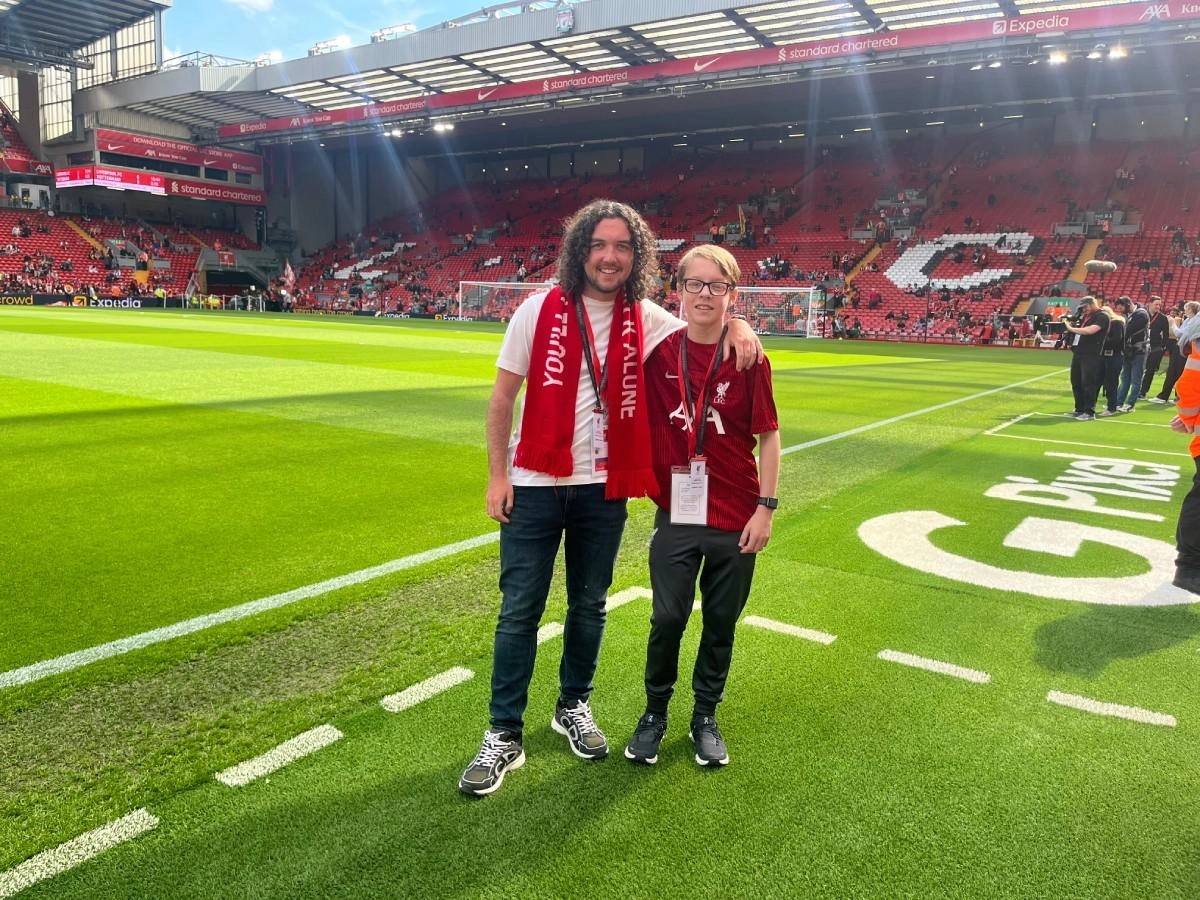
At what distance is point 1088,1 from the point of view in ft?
98.0

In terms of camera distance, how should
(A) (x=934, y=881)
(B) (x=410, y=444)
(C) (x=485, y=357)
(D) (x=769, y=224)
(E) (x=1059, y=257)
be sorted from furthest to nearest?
(D) (x=769, y=224) → (E) (x=1059, y=257) → (C) (x=485, y=357) → (B) (x=410, y=444) → (A) (x=934, y=881)

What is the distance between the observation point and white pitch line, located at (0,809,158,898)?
2.29m

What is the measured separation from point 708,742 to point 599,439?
3.80 ft

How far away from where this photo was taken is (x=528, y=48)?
39.0 metres

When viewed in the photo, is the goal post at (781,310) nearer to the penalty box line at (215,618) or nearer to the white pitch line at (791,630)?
the penalty box line at (215,618)

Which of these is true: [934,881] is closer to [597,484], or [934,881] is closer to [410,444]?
[597,484]

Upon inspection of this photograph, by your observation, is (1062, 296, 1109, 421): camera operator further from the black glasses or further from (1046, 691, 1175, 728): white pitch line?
the black glasses

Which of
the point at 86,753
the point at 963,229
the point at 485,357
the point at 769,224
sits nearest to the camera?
the point at 86,753

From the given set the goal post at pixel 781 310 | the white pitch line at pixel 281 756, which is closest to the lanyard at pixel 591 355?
the white pitch line at pixel 281 756

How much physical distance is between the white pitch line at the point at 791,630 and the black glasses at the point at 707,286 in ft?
6.48

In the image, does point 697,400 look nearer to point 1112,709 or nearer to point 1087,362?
point 1112,709

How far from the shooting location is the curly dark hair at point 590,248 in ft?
9.49

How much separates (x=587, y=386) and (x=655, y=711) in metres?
1.23

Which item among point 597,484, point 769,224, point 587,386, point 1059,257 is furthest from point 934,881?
point 769,224
